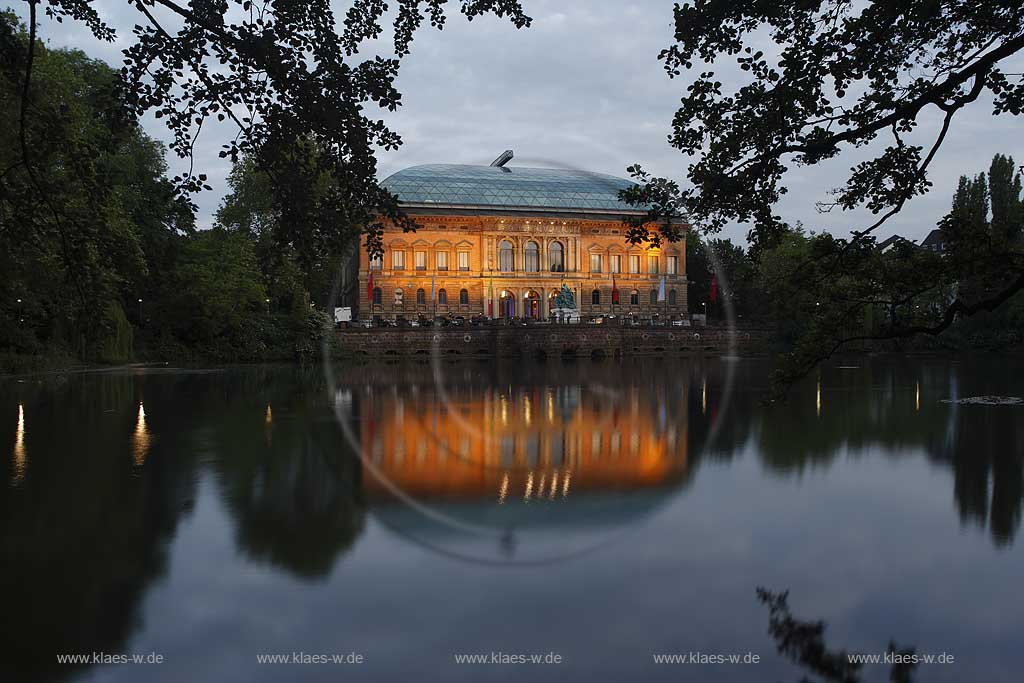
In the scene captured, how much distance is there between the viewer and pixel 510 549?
38.7ft

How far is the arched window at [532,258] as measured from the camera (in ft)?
338

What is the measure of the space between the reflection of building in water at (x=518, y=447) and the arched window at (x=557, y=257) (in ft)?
234

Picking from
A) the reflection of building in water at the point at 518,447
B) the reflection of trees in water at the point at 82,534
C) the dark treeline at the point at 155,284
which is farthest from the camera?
the dark treeline at the point at 155,284

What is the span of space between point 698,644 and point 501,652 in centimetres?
187

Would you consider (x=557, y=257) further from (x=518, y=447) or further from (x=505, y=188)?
A: (x=518, y=447)

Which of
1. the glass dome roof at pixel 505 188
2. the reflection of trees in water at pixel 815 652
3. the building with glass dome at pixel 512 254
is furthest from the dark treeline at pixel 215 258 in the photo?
the glass dome roof at pixel 505 188

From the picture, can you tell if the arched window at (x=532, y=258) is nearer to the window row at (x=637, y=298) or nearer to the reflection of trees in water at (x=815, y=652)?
the window row at (x=637, y=298)

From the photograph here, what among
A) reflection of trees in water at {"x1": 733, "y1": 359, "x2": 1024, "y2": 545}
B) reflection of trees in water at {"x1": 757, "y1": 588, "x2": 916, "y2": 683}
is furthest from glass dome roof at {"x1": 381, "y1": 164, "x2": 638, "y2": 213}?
reflection of trees in water at {"x1": 757, "y1": 588, "x2": 916, "y2": 683}

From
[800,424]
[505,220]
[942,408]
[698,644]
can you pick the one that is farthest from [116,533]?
[505,220]

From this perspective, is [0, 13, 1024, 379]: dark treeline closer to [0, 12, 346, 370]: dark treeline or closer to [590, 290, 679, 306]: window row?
[0, 12, 346, 370]: dark treeline
